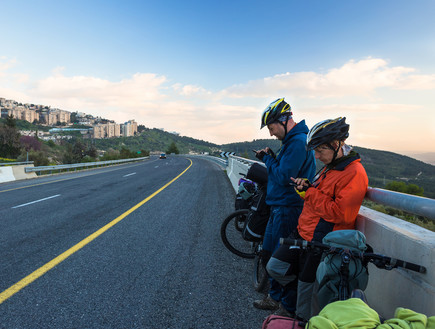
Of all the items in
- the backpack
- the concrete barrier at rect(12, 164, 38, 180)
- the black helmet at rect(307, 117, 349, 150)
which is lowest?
the concrete barrier at rect(12, 164, 38, 180)

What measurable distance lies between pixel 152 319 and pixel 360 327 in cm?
225

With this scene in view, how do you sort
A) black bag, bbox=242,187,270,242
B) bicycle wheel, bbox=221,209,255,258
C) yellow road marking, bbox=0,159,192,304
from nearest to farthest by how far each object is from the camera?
yellow road marking, bbox=0,159,192,304, black bag, bbox=242,187,270,242, bicycle wheel, bbox=221,209,255,258

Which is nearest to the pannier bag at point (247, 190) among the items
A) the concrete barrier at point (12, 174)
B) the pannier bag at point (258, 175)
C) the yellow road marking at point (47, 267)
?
the pannier bag at point (258, 175)

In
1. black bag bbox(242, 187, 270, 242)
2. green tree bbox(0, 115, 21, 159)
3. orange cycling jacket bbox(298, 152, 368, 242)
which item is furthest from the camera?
green tree bbox(0, 115, 21, 159)

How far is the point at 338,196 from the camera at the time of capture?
2260 millimetres

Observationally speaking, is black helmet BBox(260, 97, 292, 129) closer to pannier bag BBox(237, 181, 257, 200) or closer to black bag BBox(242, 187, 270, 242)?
black bag BBox(242, 187, 270, 242)

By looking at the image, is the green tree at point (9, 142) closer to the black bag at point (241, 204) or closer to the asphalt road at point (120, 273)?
the asphalt road at point (120, 273)

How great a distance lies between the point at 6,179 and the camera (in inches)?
661

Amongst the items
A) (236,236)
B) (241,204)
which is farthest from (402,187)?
(241,204)

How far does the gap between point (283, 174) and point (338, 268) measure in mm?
1199

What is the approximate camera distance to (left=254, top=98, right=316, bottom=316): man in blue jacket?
292cm

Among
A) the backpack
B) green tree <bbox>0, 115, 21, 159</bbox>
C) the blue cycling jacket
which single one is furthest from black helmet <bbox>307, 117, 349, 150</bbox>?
green tree <bbox>0, 115, 21, 159</bbox>

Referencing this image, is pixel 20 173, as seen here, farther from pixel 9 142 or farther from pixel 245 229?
pixel 9 142

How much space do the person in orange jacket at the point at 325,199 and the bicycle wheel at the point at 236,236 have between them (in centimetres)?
210
